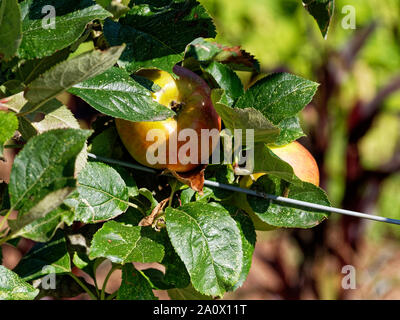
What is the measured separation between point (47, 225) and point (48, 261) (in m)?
0.23

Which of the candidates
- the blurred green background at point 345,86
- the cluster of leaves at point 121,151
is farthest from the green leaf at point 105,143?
the blurred green background at point 345,86

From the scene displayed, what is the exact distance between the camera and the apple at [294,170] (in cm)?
66

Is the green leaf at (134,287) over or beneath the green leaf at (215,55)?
beneath

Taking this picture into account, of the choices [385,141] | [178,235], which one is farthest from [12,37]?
[385,141]

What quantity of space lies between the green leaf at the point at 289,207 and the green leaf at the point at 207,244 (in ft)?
0.18

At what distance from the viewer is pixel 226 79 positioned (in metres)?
0.67

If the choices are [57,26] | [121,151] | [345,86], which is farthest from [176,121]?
[345,86]

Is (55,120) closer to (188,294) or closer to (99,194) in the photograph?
(99,194)

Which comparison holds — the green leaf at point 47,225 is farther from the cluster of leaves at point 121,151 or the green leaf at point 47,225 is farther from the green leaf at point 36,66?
the green leaf at point 36,66

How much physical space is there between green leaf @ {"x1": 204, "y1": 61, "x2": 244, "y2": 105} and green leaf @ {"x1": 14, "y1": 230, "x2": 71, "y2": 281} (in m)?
0.28

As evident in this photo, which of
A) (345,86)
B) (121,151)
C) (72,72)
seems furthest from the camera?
(345,86)

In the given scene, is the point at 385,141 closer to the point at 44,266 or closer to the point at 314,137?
A: the point at 314,137

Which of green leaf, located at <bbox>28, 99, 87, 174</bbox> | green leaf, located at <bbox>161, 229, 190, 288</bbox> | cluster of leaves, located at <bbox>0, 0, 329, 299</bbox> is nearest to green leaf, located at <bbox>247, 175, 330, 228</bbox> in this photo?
cluster of leaves, located at <bbox>0, 0, 329, 299</bbox>
